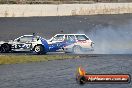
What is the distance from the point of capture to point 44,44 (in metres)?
32.5

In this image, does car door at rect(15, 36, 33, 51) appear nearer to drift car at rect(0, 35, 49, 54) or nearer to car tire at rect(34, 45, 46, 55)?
drift car at rect(0, 35, 49, 54)

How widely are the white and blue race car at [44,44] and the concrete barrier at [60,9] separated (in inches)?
971

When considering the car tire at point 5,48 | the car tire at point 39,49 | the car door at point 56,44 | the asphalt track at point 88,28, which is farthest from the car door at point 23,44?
the asphalt track at point 88,28

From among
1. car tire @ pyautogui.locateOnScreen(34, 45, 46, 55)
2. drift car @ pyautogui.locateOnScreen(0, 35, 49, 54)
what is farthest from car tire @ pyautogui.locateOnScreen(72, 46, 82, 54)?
car tire @ pyautogui.locateOnScreen(34, 45, 46, 55)

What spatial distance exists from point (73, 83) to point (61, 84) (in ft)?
1.68

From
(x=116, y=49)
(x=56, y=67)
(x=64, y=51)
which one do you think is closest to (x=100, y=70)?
(x=56, y=67)

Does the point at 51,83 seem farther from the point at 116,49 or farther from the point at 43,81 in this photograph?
the point at 116,49

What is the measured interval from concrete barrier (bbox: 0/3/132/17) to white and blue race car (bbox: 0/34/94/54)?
24.7 meters

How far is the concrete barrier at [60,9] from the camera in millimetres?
57891

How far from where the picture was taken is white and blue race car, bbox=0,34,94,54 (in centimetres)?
3244

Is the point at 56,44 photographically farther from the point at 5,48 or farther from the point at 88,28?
the point at 88,28

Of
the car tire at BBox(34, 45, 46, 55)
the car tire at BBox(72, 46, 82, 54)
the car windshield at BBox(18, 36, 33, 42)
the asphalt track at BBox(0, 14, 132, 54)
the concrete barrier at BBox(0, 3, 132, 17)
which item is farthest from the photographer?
the concrete barrier at BBox(0, 3, 132, 17)

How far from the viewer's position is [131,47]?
3781 centimetres

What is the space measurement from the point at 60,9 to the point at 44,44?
31575 millimetres
